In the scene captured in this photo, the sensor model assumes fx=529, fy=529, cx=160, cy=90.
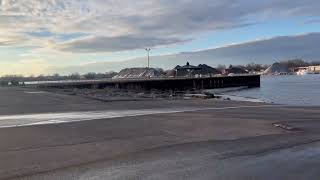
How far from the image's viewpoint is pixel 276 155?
36.6 ft

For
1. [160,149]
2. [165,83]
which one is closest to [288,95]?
[165,83]

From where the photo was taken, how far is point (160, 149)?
1206 cm

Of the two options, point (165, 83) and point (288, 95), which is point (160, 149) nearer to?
point (288, 95)

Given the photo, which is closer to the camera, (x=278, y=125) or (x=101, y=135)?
(x=101, y=135)

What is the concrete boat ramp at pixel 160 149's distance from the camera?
9.34 m

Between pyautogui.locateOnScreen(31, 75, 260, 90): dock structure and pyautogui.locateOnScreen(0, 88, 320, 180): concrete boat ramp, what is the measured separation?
60.9 meters

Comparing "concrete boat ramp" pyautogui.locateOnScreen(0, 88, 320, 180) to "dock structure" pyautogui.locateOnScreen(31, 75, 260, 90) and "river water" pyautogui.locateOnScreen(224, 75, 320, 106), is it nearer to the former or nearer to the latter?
"river water" pyautogui.locateOnScreen(224, 75, 320, 106)

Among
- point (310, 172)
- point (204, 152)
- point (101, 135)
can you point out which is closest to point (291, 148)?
point (204, 152)

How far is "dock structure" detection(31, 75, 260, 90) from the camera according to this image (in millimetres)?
81719

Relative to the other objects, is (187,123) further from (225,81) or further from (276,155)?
(225,81)

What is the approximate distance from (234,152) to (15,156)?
4.70 metres

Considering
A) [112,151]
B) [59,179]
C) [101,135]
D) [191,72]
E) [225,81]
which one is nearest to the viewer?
[59,179]

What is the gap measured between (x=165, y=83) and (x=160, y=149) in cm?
8336

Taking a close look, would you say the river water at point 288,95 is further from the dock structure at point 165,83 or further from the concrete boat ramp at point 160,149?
the concrete boat ramp at point 160,149
